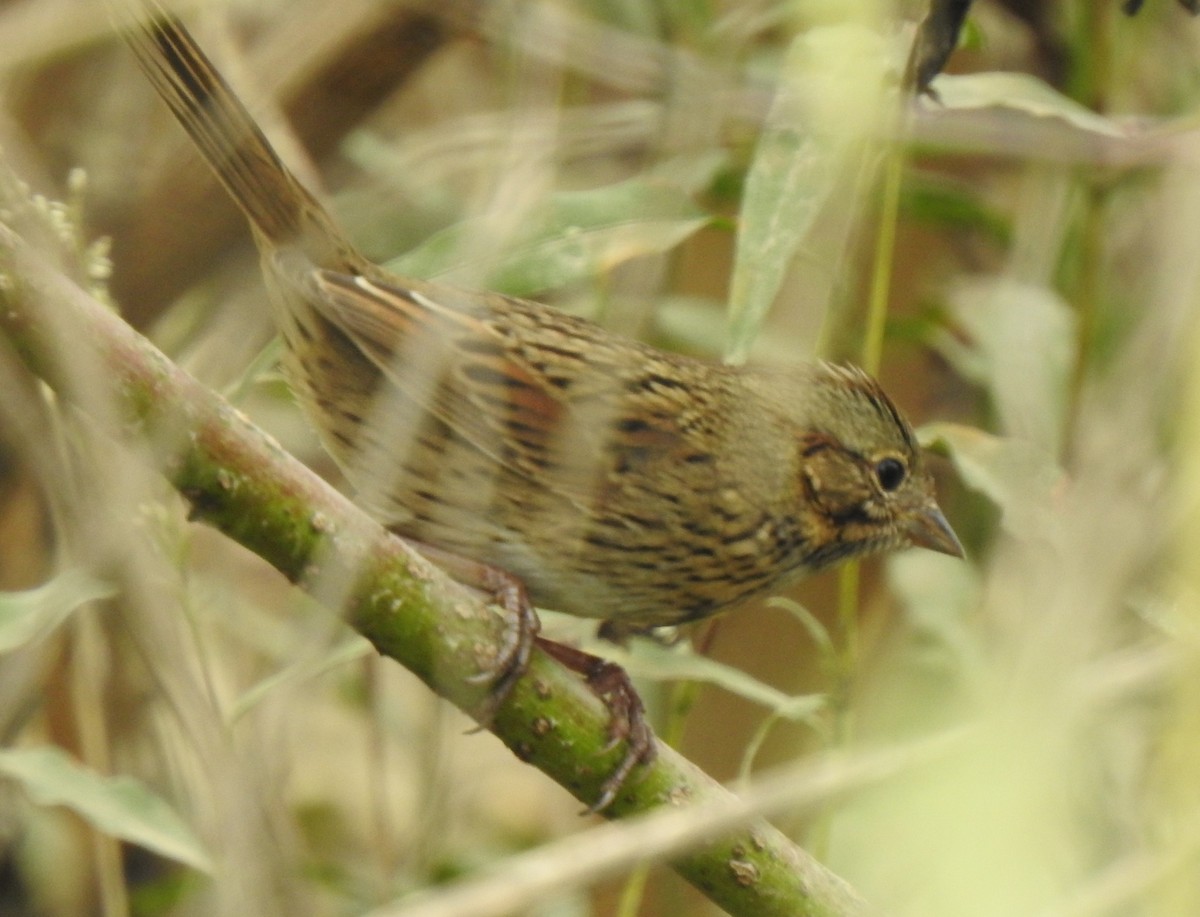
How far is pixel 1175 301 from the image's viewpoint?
1.56 meters

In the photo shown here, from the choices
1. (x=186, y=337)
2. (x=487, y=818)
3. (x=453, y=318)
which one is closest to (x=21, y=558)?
(x=186, y=337)

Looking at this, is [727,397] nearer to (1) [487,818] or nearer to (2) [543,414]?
(2) [543,414]

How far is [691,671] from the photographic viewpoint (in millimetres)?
2643

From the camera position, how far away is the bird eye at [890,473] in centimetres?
288

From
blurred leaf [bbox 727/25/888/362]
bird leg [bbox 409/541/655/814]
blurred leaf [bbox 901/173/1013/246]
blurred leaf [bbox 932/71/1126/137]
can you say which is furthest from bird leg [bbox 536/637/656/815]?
blurred leaf [bbox 901/173/1013/246]

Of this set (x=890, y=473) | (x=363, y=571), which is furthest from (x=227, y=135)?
(x=890, y=473)

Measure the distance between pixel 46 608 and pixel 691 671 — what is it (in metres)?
1.01

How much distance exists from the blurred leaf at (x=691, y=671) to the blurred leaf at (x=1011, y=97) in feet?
3.22

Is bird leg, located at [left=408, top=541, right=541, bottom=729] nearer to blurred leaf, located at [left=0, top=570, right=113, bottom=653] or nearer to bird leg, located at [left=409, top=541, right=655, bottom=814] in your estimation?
bird leg, located at [left=409, top=541, right=655, bottom=814]

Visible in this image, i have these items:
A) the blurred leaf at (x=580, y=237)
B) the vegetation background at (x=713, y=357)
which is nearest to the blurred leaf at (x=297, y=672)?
the vegetation background at (x=713, y=357)

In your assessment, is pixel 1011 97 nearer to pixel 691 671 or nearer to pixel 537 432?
pixel 537 432

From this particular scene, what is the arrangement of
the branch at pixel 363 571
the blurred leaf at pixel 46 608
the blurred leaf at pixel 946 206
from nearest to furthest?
1. the branch at pixel 363 571
2. the blurred leaf at pixel 46 608
3. the blurred leaf at pixel 946 206

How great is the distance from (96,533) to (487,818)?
10.2 ft

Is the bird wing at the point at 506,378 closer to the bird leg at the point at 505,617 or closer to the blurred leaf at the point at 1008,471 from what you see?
the bird leg at the point at 505,617
